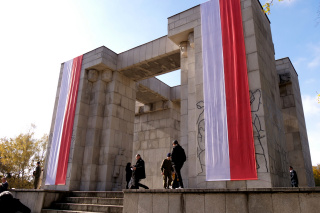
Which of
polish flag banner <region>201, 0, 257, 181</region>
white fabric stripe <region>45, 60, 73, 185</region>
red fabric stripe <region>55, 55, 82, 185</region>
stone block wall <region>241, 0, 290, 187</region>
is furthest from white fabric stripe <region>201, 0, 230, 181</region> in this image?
white fabric stripe <region>45, 60, 73, 185</region>

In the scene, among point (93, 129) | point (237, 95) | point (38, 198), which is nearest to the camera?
point (237, 95)

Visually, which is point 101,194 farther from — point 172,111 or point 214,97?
point 172,111

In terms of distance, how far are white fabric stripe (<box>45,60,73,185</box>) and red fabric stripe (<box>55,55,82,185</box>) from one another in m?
0.34

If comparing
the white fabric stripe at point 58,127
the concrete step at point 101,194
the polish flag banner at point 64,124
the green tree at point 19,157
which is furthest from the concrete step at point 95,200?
the green tree at point 19,157

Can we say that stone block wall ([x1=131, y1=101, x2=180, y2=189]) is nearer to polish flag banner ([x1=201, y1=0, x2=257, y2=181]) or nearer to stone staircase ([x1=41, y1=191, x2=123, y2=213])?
stone staircase ([x1=41, y1=191, x2=123, y2=213])

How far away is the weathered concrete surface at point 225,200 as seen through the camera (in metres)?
5.89

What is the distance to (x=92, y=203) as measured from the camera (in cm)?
1116

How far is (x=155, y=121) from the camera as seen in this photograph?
2117 cm

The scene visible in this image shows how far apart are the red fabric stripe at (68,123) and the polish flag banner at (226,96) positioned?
365 inches

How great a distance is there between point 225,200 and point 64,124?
489 inches

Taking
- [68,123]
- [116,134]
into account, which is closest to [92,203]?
[116,134]

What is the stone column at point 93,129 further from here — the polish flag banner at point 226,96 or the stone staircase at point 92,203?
the polish flag banner at point 226,96

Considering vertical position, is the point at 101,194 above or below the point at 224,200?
below

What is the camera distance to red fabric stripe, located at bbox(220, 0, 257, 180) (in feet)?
29.9
